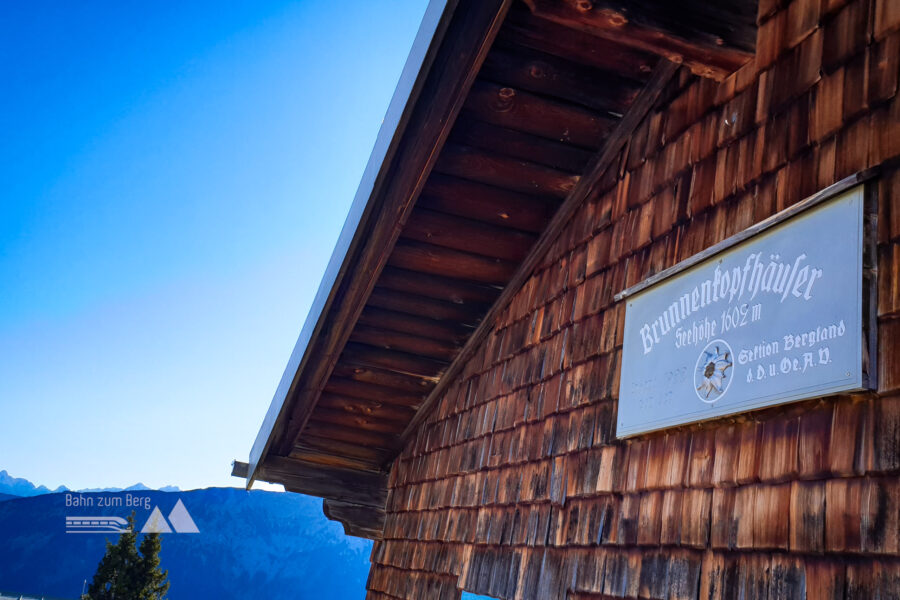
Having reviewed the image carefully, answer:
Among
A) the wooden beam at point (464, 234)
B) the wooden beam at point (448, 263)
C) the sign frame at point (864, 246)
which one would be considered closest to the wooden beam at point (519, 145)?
the wooden beam at point (464, 234)

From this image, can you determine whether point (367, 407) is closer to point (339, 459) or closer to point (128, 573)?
point (339, 459)

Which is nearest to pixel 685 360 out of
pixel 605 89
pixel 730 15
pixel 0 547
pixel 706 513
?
pixel 706 513

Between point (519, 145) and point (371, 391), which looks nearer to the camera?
point (519, 145)

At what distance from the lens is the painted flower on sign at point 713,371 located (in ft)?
8.24

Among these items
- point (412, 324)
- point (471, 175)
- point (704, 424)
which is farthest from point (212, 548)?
point (704, 424)

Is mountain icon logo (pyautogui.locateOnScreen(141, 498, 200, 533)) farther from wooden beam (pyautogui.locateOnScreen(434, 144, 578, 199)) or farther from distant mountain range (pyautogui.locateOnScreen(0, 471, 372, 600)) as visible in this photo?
wooden beam (pyautogui.locateOnScreen(434, 144, 578, 199))

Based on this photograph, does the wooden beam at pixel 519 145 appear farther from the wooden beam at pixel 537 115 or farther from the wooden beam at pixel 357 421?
the wooden beam at pixel 357 421

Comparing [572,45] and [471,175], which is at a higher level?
[572,45]

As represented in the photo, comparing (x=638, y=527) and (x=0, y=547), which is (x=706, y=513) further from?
(x=0, y=547)

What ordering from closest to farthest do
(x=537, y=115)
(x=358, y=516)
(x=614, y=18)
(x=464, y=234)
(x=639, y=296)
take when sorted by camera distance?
(x=614, y=18)
(x=639, y=296)
(x=537, y=115)
(x=464, y=234)
(x=358, y=516)

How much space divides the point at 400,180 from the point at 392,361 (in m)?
2.10

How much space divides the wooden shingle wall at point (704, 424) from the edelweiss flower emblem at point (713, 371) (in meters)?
0.11

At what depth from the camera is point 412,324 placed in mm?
5277

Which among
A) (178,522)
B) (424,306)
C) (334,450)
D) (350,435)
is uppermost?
(424,306)
